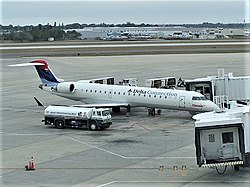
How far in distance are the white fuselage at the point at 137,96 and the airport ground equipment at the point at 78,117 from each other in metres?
5.34

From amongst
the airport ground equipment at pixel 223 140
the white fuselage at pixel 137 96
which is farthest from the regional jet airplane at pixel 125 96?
the airport ground equipment at pixel 223 140

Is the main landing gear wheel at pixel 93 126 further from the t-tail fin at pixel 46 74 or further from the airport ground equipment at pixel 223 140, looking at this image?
the airport ground equipment at pixel 223 140

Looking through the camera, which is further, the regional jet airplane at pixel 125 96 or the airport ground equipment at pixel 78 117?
the regional jet airplane at pixel 125 96

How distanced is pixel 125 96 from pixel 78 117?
6.99 metres

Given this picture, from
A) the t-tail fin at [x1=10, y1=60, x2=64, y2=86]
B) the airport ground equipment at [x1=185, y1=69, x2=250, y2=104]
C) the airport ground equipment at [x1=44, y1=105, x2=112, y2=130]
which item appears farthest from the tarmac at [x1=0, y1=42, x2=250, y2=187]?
the airport ground equipment at [x1=185, y1=69, x2=250, y2=104]

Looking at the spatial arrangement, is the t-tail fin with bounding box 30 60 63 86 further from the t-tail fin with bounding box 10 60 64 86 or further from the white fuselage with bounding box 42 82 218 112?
the white fuselage with bounding box 42 82 218 112

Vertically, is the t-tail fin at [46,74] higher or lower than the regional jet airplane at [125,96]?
higher

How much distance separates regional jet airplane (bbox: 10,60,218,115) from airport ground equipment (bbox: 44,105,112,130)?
540 cm

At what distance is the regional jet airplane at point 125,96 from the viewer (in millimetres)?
42844

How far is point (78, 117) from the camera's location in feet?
132

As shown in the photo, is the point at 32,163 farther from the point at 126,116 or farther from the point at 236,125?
the point at 126,116

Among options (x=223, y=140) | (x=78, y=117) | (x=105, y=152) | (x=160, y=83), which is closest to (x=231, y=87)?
(x=78, y=117)

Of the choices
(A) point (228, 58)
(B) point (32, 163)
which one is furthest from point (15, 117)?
(A) point (228, 58)

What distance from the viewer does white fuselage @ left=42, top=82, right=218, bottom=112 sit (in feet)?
140
